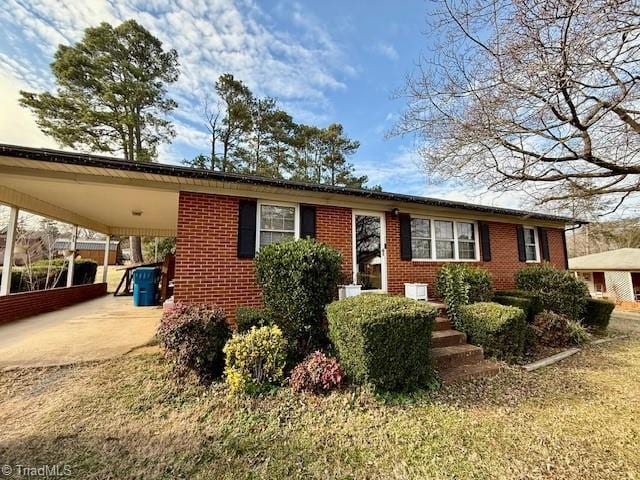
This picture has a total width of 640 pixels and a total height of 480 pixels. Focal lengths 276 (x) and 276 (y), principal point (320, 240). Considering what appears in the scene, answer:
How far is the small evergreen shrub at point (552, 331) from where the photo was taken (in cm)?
592

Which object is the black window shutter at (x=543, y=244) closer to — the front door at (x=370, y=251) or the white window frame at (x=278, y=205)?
the front door at (x=370, y=251)

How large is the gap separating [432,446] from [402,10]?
6314mm

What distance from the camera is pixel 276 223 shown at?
6.16 meters

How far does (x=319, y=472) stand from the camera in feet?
8.01

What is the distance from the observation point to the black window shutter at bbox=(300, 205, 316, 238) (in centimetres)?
620

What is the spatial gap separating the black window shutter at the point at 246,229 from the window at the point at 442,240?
430 centimetres

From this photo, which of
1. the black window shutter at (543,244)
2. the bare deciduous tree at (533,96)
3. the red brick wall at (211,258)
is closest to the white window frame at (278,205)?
the red brick wall at (211,258)

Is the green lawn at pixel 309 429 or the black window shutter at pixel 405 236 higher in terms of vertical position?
the black window shutter at pixel 405 236

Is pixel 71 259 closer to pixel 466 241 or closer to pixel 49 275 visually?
pixel 49 275

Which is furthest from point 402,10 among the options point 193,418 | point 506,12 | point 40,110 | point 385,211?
point 40,110

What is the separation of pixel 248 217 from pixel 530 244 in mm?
9860
